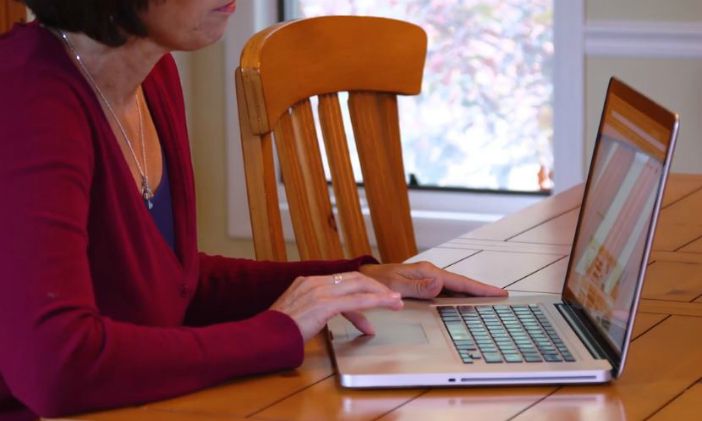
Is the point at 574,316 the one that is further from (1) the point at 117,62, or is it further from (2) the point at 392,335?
(1) the point at 117,62

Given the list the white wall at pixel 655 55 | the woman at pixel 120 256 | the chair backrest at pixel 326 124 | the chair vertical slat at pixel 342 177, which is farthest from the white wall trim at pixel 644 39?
the woman at pixel 120 256

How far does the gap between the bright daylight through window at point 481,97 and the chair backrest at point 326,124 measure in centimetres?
Result: 124

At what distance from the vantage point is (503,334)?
47.8 inches

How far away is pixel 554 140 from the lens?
9.95ft

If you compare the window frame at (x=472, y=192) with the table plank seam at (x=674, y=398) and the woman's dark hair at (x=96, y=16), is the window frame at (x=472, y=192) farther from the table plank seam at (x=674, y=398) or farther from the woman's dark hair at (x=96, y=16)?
the table plank seam at (x=674, y=398)

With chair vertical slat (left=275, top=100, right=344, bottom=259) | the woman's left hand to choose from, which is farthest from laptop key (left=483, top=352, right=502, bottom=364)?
chair vertical slat (left=275, top=100, right=344, bottom=259)

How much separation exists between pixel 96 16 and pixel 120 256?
249mm

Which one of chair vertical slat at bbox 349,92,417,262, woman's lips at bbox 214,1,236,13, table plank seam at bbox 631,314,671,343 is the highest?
woman's lips at bbox 214,1,236,13

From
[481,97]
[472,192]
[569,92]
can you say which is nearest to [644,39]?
[569,92]

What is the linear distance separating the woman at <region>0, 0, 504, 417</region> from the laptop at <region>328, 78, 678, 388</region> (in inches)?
1.7

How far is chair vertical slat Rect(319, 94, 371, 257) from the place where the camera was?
1882mm

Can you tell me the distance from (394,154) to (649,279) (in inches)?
22.6

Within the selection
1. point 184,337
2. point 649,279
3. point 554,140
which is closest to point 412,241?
A: point 649,279

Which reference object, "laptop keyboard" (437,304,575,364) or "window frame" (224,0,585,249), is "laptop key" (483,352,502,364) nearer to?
"laptop keyboard" (437,304,575,364)
